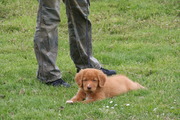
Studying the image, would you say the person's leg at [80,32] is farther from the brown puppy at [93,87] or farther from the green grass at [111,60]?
the brown puppy at [93,87]

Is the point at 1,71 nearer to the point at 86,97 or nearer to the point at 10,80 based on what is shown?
the point at 10,80

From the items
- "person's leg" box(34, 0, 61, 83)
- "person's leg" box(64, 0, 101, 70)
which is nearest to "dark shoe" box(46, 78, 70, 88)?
"person's leg" box(34, 0, 61, 83)

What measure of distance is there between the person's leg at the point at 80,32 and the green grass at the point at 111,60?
34cm

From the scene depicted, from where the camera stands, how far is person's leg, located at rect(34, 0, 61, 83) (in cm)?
629

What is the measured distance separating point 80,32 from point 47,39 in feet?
1.97

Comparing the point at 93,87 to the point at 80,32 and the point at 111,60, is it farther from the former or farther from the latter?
the point at 111,60

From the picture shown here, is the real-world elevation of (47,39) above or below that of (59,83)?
above

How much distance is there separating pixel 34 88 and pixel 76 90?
571mm

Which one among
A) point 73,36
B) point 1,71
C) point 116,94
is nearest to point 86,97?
point 116,94

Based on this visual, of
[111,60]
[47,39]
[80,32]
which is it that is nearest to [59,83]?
[47,39]

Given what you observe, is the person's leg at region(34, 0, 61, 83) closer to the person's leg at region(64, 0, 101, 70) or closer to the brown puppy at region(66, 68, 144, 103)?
the person's leg at region(64, 0, 101, 70)

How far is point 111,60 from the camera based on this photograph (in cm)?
821

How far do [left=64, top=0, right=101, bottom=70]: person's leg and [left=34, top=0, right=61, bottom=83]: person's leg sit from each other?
0.31 metres

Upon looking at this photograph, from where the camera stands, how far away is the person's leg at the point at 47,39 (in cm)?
629
